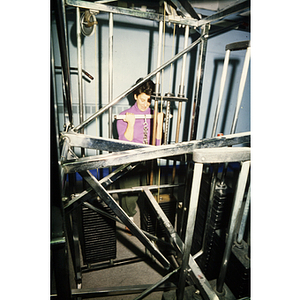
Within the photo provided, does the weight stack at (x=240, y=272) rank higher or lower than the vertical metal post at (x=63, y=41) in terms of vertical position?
lower

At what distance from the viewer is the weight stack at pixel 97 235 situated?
1802mm

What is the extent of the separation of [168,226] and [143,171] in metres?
1.10

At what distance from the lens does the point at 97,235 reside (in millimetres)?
1881

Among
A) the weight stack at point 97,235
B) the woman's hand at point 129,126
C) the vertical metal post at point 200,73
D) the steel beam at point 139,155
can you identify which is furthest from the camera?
the woman's hand at point 129,126

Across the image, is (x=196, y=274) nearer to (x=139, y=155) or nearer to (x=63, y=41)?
(x=139, y=155)

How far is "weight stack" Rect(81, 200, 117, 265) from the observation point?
180 centimetres

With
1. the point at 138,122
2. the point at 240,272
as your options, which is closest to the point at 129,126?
the point at 138,122

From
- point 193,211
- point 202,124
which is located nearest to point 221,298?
point 193,211

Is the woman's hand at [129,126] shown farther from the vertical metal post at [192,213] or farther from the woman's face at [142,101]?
the vertical metal post at [192,213]

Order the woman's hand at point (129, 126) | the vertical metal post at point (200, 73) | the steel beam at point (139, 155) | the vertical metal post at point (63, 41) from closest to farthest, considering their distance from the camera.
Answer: the vertical metal post at point (63, 41), the steel beam at point (139, 155), the vertical metal post at point (200, 73), the woman's hand at point (129, 126)

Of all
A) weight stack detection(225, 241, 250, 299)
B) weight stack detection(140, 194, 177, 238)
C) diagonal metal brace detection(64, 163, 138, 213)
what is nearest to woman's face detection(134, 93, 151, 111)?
diagonal metal brace detection(64, 163, 138, 213)

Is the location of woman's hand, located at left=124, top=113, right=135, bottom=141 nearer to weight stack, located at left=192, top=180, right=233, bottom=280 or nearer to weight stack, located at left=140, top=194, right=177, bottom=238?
weight stack, located at left=140, top=194, right=177, bottom=238

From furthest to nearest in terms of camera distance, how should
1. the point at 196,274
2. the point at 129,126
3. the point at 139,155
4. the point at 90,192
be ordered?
the point at 129,126 → the point at 90,192 → the point at 196,274 → the point at 139,155

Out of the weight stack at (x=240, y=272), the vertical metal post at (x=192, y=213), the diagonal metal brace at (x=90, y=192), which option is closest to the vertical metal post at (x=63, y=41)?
the diagonal metal brace at (x=90, y=192)
